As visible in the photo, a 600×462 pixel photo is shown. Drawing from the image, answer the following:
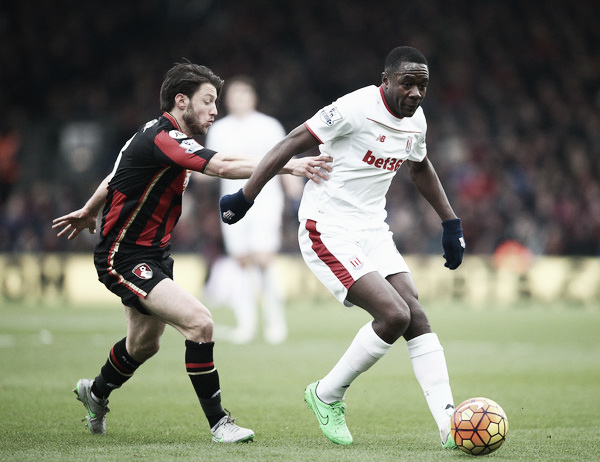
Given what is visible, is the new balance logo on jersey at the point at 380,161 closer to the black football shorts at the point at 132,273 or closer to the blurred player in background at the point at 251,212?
the black football shorts at the point at 132,273

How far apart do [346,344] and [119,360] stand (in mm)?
5267

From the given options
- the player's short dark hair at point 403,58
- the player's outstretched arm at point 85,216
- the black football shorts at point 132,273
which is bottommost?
the black football shorts at point 132,273

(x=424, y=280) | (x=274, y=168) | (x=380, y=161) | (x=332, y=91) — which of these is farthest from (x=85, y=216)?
(x=332, y=91)

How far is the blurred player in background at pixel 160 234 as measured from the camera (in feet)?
16.3

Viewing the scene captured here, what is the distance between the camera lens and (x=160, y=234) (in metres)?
5.30

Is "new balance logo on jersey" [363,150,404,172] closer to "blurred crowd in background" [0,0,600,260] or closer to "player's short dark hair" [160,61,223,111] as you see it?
"player's short dark hair" [160,61,223,111]

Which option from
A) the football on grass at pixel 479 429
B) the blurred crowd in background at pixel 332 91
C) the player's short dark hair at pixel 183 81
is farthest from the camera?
the blurred crowd in background at pixel 332 91

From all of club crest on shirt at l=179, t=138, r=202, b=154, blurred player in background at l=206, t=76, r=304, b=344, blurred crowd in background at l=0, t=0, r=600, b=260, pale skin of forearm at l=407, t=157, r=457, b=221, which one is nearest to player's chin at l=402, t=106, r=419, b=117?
pale skin of forearm at l=407, t=157, r=457, b=221

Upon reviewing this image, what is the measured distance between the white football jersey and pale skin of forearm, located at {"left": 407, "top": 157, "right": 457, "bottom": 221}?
0.18 m

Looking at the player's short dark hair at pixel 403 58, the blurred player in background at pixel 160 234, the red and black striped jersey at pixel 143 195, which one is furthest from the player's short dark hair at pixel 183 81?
the player's short dark hair at pixel 403 58

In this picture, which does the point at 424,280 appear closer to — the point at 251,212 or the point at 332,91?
the point at 251,212

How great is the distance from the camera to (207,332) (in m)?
4.98

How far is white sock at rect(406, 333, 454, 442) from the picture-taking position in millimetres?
4965

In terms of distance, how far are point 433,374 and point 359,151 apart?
1363mm
